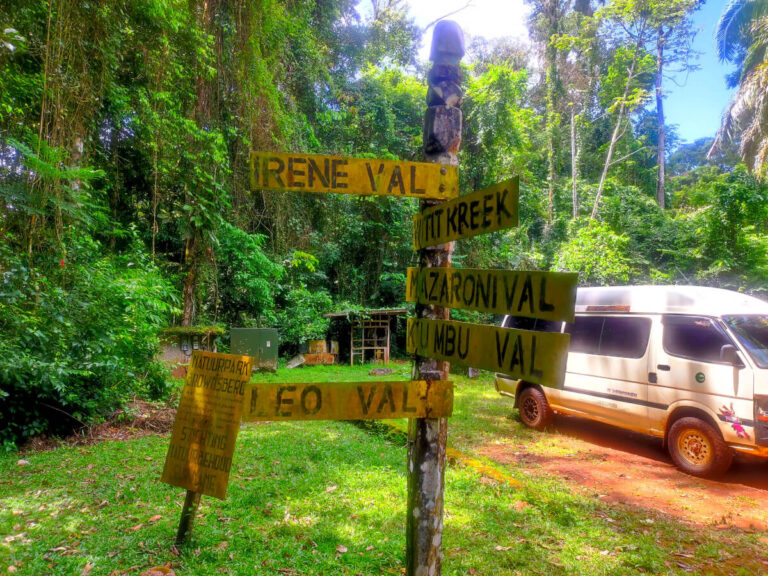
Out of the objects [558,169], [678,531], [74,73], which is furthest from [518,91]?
[678,531]

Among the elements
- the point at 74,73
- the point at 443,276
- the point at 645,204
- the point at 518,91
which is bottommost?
the point at 443,276

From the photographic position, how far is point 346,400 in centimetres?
198

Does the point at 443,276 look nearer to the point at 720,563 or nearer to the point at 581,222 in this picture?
the point at 720,563

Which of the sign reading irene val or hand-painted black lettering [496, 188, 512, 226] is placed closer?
hand-painted black lettering [496, 188, 512, 226]

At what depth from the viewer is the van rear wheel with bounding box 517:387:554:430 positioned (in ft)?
24.1

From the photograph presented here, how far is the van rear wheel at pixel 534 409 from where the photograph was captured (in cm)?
735

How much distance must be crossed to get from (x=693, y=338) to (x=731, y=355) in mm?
545

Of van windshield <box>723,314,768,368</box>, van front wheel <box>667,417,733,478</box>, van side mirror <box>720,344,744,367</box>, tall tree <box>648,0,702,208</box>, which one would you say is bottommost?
van front wheel <box>667,417,733,478</box>

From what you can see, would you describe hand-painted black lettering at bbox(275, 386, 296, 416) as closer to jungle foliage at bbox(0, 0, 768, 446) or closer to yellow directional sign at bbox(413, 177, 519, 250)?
yellow directional sign at bbox(413, 177, 519, 250)

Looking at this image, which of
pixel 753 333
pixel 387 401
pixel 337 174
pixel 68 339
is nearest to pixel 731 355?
pixel 753 333

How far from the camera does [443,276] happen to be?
2.02 meters

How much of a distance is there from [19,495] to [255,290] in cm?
1112

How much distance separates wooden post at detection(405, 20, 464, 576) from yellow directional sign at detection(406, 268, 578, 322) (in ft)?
0.56

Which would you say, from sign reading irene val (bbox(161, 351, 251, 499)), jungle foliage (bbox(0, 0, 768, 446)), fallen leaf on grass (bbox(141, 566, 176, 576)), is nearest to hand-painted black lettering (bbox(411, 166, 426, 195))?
sign reading irene val (bbox(161, 351, 251, 499))
